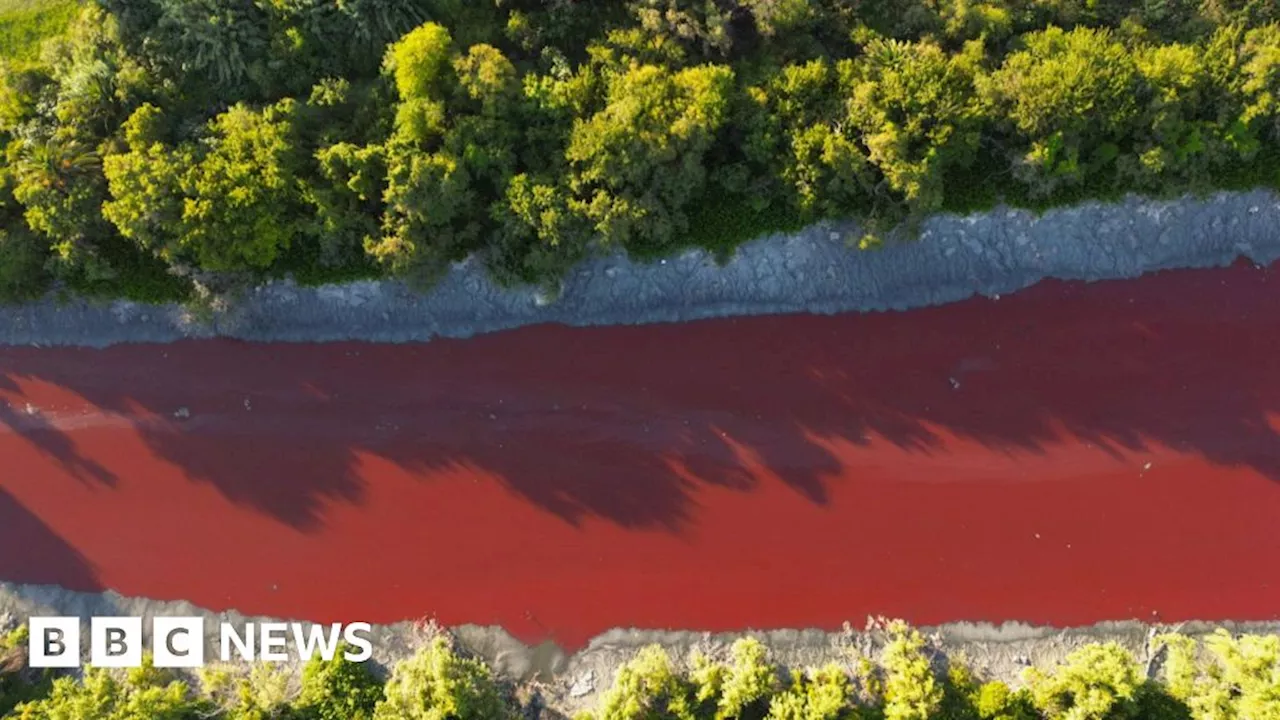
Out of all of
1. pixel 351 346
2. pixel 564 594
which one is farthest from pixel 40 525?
pixel 564 594

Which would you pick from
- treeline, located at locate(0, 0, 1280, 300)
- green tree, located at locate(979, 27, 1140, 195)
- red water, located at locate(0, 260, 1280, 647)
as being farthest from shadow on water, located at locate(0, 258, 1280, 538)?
green tree, located at locate(979, 27, 1140, 195)

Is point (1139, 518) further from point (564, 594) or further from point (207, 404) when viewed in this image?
point (207, 404)

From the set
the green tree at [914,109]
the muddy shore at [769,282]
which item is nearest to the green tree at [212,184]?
the muddy shore at [769,282]

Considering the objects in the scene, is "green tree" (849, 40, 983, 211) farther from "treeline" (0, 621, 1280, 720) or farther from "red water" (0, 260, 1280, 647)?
"treeline" (0, 621, 1280, 720)

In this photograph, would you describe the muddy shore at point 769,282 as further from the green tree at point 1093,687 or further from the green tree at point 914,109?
the green tree at point 1093,687

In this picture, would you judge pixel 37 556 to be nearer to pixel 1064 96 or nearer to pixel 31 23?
pixel 31 23
